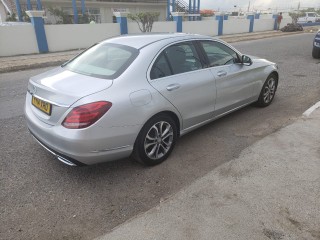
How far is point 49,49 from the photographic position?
1541 centimetres

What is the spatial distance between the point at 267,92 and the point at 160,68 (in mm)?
2946

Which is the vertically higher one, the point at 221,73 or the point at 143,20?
the point at 221,73

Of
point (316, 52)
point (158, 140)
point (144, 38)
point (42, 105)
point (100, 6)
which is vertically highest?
point (144, 38)

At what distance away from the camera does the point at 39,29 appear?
1480 centimetres

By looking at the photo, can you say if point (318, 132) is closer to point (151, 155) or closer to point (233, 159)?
point (233, 159)

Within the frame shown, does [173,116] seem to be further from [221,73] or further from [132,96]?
[221,73]

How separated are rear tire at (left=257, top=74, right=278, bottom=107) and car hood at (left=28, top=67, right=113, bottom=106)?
134 inches

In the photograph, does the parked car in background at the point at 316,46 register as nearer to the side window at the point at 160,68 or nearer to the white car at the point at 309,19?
the side window at the point at 160,68

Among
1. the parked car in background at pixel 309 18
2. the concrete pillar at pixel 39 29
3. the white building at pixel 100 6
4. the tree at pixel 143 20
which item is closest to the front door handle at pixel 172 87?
the concrete pillar at pixel 39 29

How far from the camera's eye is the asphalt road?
2.76 metres

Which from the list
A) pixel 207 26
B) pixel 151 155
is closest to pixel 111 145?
pixel 151 155

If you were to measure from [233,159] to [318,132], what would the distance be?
1.69 m

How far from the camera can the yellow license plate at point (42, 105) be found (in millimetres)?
3153

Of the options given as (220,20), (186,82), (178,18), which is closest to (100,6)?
(220,20)
